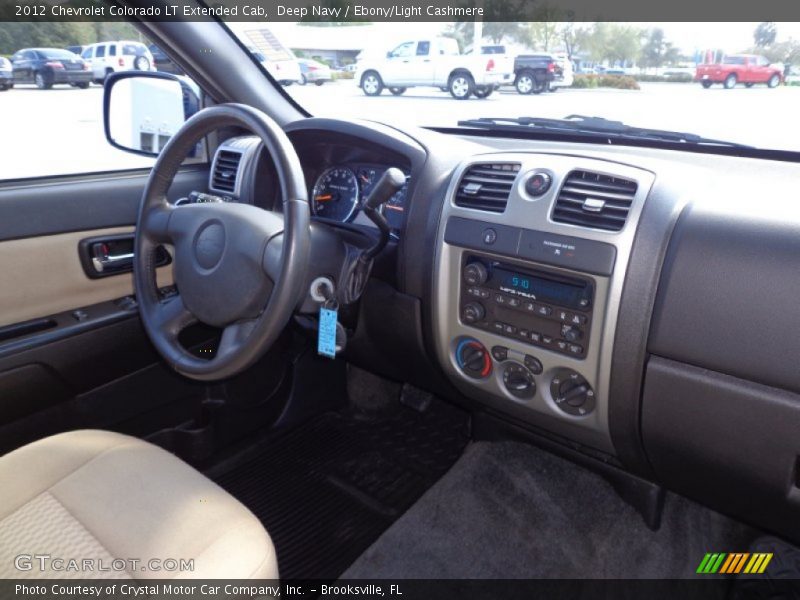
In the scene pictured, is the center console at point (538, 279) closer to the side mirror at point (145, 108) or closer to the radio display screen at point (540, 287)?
the radio display screen at point (540, 287)

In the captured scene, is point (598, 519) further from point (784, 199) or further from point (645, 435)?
point (784, 199)

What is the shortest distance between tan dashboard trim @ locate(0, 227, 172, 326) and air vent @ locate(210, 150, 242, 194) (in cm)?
38

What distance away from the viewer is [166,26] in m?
2.15

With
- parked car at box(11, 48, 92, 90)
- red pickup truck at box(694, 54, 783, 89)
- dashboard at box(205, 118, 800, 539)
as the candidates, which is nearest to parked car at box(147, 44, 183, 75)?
parked car at box(11, 48, 92, 90)

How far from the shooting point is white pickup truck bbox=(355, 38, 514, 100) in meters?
2.13

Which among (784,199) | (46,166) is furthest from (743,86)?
(46,166)

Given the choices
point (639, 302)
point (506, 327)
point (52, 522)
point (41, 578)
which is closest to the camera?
point (41, 578)

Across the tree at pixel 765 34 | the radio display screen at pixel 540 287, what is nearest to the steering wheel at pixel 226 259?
the radio display screen at pixel 540 287

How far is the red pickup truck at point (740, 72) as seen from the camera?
62.1 inches

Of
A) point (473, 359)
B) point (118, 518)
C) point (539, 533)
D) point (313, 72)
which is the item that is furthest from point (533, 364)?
point (313, 72)

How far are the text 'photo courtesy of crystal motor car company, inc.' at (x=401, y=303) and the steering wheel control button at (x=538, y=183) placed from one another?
2 centimetres

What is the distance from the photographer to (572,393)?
5.33ft

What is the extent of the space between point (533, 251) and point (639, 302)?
0.28m

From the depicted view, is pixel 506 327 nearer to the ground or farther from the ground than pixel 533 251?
nearer to the ground
